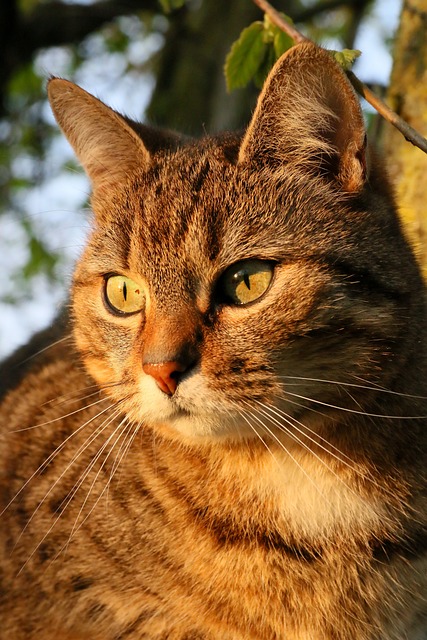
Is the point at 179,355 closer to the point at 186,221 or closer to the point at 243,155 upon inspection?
the point at 186,221

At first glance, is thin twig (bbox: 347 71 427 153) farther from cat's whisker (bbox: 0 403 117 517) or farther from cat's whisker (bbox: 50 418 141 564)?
cat's whisker (bbox: 0 403 117 517)

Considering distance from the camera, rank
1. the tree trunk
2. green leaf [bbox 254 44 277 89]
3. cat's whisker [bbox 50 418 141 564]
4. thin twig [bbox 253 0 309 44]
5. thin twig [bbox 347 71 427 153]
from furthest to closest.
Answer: the tree trunk
green leaf [bbox 254 44 277 89]
cat's whisker [bbox 50 418 141 564]
thin twig [bbox 253 0 309 44]
thin twig [bbox 347 71 427 153]

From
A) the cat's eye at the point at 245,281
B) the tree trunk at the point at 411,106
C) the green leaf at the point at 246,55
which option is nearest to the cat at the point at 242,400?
the cat's eye at the point at 245,281

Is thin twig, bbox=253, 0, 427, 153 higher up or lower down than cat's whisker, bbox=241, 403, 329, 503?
higher up

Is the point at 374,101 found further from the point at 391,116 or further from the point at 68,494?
the point at 68,494

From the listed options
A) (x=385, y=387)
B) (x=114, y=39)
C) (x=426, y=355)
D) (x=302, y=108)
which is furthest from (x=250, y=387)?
(x=114, y=39)

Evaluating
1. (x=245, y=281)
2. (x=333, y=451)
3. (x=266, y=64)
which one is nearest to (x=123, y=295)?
(x=245, y=281)

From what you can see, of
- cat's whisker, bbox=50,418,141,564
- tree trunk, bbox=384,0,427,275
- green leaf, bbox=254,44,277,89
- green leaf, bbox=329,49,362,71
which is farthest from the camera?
tree trunk, bbox=384,0,427,275

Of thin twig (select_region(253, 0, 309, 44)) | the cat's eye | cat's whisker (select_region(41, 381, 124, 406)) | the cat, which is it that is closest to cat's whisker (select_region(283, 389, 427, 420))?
the cat

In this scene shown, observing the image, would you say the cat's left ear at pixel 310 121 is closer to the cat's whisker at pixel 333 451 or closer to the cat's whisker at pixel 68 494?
the cat's whisker at pixel 333 451
